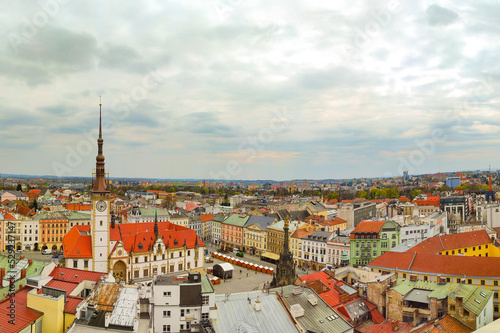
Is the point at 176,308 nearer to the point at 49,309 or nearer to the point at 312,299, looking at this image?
the point at 49,309

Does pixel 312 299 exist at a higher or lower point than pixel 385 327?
higher

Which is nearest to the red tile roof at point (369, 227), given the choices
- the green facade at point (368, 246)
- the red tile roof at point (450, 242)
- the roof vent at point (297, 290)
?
the green facade at point (368, 246)

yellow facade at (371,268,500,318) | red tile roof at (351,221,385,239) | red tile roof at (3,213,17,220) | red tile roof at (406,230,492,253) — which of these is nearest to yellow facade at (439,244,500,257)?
red tile roof at (406,230,492,253)

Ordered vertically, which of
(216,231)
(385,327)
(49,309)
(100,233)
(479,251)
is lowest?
(216,231)

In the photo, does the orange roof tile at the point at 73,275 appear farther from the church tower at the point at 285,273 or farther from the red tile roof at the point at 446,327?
the red tile roof at the point at 446,327

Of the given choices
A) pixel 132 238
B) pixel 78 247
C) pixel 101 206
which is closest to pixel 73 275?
pixel 101 206

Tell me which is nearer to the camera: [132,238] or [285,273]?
[285,273]

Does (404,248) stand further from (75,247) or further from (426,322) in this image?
(75,247)
